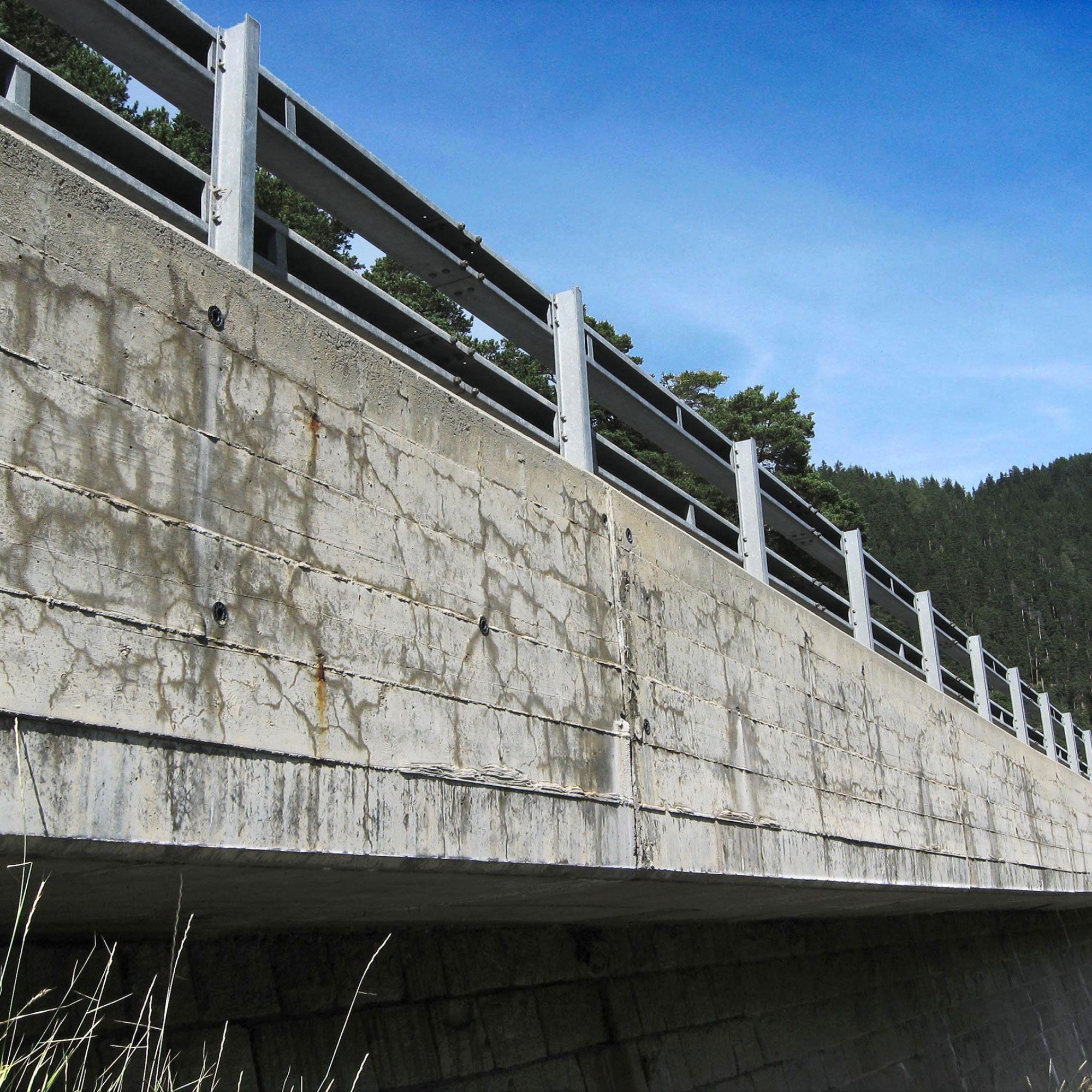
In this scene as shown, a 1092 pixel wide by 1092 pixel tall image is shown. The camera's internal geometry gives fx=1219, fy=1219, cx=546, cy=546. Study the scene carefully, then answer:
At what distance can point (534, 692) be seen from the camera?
14.1 feet

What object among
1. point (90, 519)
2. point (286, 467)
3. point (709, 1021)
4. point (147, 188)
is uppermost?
point (147, 188)

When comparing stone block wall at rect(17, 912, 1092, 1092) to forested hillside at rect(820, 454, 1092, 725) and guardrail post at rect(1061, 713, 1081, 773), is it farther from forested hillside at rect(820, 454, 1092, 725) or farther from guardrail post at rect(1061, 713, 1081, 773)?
forested hillside at rect(820, 454, 1092, 725)

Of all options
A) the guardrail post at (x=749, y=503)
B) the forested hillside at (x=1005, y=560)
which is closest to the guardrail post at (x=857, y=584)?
the guardrail post at (x=749, y=503)

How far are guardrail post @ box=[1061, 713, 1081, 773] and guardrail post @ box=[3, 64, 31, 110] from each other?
645 inches

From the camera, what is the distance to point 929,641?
11.0 meters

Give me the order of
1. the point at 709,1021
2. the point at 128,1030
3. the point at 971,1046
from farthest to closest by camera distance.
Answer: the point at 971,1046 → the point at 709,1021 → the point at 128,1030

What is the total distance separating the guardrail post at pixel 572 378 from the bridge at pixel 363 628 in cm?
2

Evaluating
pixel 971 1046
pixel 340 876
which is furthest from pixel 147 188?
Result: pixel 971 1046

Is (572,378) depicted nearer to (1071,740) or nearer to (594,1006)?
(594,1006)

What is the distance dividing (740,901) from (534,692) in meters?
Result: 2.67

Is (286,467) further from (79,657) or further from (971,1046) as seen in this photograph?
(971,1046)

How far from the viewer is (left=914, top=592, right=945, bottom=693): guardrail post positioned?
1048 centimetres

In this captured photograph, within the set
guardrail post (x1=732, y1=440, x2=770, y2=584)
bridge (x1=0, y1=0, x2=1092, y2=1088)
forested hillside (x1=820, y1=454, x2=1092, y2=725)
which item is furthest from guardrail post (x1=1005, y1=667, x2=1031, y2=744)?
forested hillside (x1=820, y1=454, x2=1092, y2=725)

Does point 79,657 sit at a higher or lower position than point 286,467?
lower
